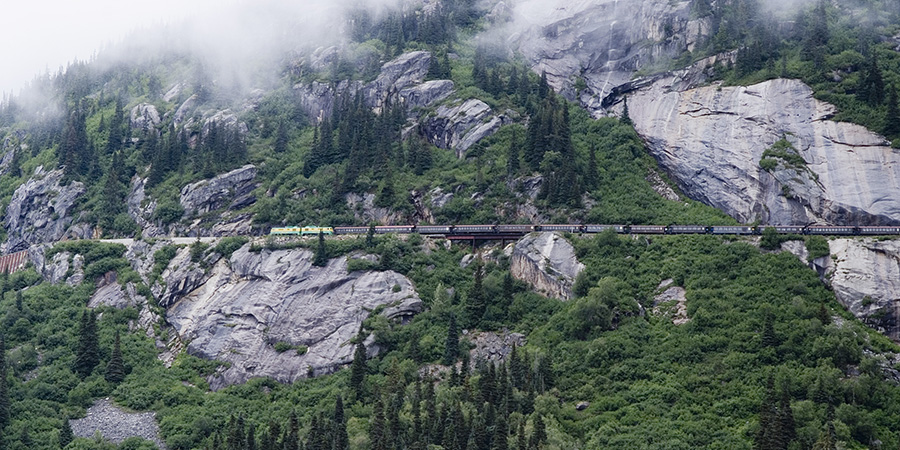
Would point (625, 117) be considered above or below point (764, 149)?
below

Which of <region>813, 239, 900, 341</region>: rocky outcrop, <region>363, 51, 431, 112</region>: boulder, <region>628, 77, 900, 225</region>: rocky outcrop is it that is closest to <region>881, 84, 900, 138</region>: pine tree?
<region>628, 77, 900, 225</region>: rocky outcrop

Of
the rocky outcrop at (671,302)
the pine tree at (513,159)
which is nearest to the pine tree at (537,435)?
the rocky outcrop at (671,302)

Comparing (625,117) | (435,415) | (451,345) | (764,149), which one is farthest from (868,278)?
(625,117)

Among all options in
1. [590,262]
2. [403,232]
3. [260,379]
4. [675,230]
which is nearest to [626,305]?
[590,262]

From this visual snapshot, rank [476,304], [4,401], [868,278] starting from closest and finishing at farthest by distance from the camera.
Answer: [868,278] → [4,401] → [476,304]

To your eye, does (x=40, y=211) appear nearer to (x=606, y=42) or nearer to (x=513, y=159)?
(x=513, y=159)

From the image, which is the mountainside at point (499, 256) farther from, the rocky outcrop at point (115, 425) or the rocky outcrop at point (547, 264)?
the rocky outcrop at point (115, 425)
